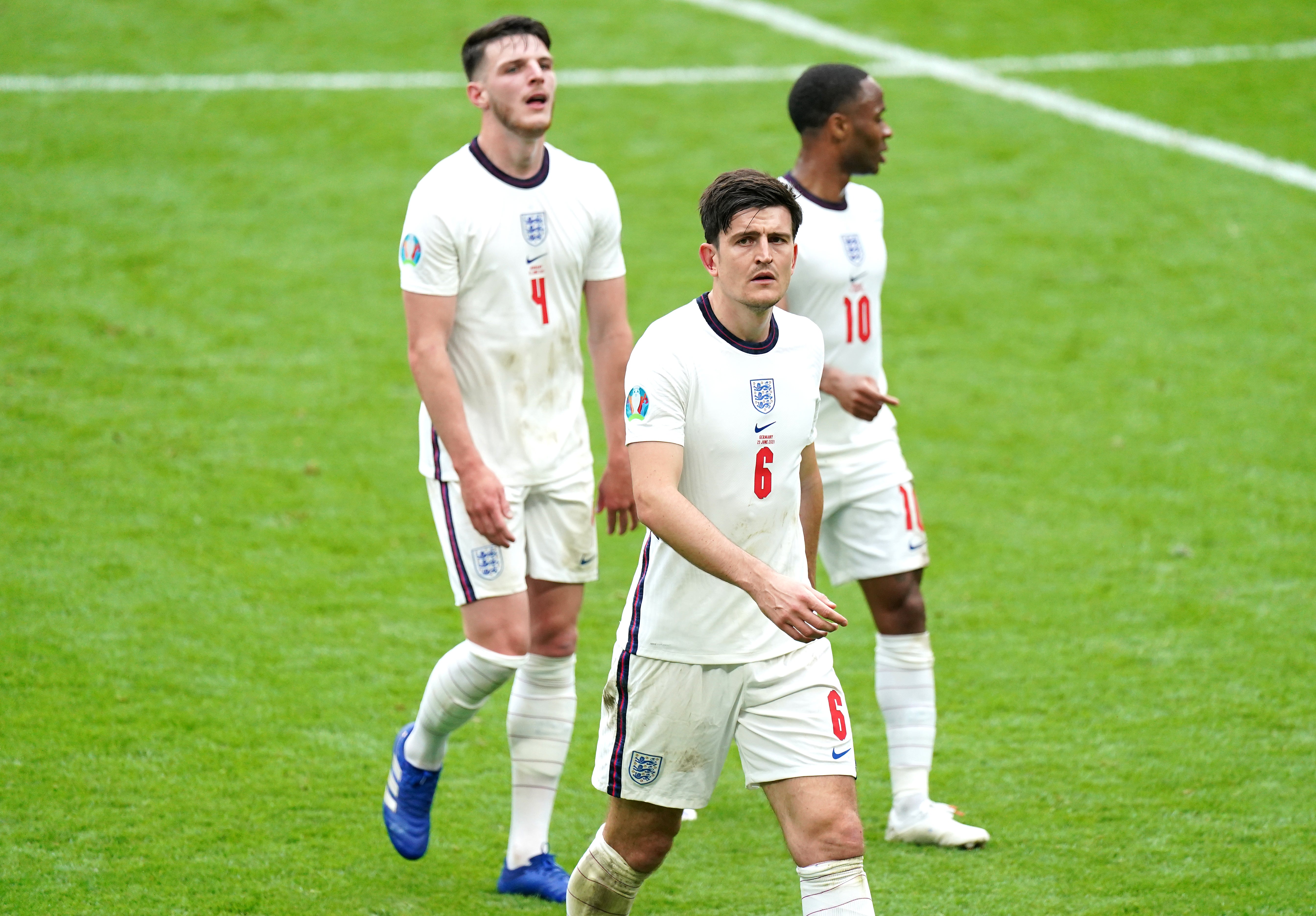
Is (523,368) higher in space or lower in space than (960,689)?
higher

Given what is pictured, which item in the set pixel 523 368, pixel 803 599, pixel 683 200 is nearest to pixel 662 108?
pixel 683 200

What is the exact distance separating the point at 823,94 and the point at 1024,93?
32.3 feet

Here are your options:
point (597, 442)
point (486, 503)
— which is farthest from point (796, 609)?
point (597, 442)

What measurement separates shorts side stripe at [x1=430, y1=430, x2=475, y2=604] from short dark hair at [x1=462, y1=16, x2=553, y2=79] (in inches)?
50.9

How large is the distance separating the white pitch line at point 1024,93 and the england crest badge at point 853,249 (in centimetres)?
901

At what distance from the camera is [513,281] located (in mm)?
5074

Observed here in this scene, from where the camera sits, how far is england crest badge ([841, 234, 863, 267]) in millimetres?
5617

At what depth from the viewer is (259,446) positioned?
9.45m

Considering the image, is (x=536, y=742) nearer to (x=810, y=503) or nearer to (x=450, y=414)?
(x=450, y=414)

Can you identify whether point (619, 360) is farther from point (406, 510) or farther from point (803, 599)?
point (406, 510)

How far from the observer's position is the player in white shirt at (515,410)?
195 inches

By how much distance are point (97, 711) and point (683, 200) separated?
7.72 meters

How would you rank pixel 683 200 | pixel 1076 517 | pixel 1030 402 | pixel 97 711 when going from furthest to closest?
pixel 683 200 → pixel 1030 402 → pixel 1076 517 → pixel 97 711

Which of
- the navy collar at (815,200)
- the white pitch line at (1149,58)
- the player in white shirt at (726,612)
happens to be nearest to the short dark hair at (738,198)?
the player in white shirt at (726,612)
